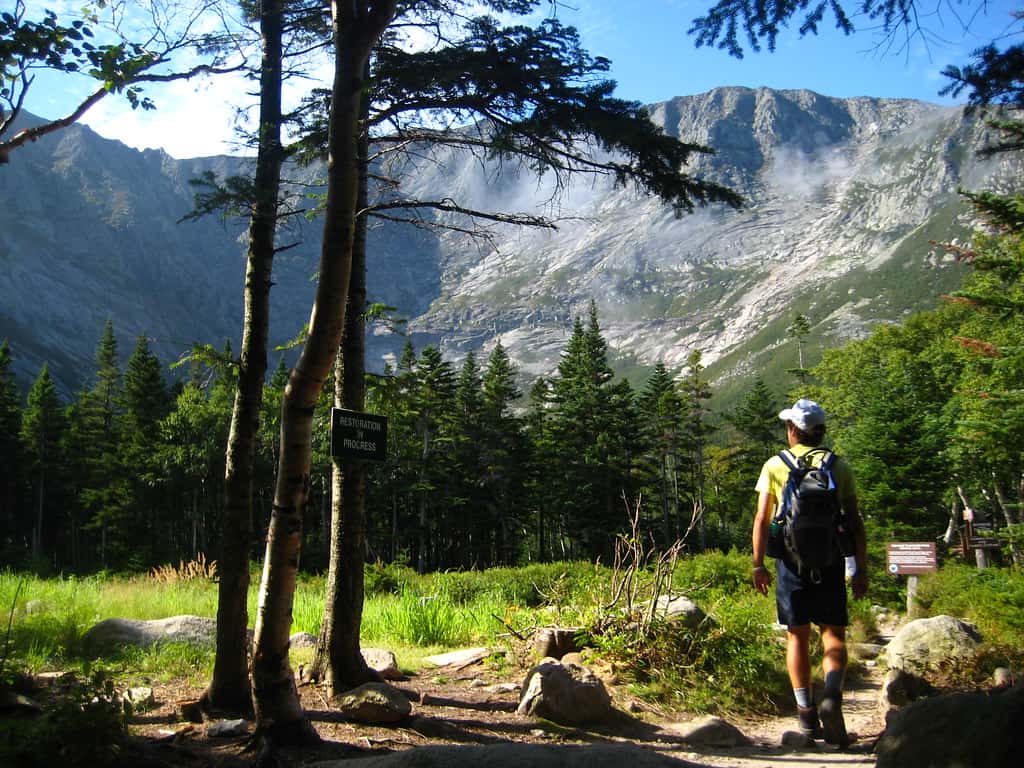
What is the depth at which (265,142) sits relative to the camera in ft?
19.2

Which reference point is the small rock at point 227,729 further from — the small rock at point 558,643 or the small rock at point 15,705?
the small rock at point 558,643

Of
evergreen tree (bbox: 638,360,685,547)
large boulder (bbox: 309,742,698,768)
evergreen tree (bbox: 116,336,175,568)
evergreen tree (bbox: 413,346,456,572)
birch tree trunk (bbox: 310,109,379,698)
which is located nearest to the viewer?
large boulder (bbox: 309,742,698,768)

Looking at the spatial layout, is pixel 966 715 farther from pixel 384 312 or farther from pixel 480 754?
pixel 384 312

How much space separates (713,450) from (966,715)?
205 ft

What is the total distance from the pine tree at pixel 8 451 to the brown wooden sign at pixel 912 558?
48.0 metres

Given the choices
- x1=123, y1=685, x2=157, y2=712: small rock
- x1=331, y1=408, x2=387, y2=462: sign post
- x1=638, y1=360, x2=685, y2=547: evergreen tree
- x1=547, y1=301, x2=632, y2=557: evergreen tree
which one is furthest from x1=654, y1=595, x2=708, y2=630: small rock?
x1=638, y1=360, x2=685, y2=547: evergreen tree

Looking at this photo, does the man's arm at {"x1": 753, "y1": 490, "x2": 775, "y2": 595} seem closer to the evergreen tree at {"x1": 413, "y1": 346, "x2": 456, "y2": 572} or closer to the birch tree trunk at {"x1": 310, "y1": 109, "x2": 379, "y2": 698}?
the birch tree trunk at {"x1": 310, "y1": 109, "x2": 379, "y2": 698}

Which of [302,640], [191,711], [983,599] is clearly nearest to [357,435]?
[191,711]

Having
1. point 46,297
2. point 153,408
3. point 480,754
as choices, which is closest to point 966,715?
point 480,754

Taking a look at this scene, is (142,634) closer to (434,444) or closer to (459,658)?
(459,658)

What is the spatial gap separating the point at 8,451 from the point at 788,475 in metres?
51.7

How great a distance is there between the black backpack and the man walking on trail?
0.14 feet

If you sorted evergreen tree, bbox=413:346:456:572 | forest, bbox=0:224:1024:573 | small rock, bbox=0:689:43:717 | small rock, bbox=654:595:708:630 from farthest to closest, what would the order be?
evergreen tree, bbox=413:346:456:572
forest, bbox=0:224:1024:573
small rock, bbox=654:595:708:630
small rock, bbox=0:689:43:717

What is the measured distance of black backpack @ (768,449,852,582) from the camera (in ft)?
14.3
